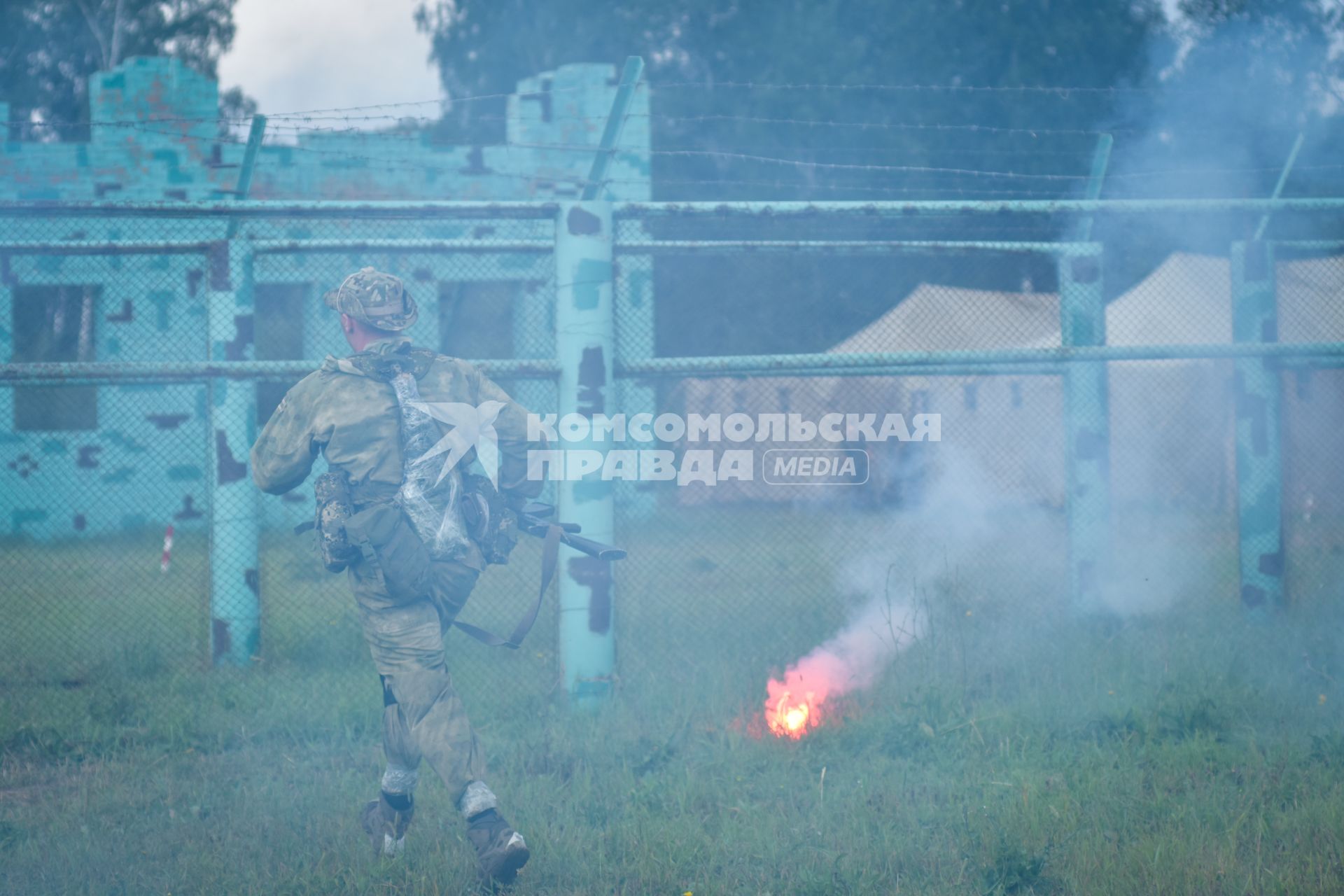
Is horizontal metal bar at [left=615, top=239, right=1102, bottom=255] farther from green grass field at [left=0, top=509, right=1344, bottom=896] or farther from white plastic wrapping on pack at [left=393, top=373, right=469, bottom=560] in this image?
white plastic wrapping on pack at [left=393, top=373, right=469, bottom=560]

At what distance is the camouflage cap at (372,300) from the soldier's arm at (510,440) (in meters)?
0.33

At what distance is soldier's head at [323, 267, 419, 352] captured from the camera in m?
3.53

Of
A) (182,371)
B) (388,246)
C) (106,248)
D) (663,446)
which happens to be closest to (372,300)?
(182,371)

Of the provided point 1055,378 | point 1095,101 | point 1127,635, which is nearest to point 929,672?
point 1127,635

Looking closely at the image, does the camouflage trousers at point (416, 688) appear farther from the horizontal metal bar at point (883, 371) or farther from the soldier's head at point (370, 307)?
the horizontal metal bar at point (883, 371)

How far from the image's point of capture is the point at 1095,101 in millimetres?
19047

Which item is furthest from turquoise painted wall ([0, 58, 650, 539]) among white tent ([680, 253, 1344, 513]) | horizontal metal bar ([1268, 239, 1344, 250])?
horizontal metal bar ([1268, 239, 1344, 250])

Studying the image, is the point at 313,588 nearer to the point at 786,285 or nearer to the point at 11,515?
the point at 11,515

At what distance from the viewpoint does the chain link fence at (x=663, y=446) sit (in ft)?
17.4

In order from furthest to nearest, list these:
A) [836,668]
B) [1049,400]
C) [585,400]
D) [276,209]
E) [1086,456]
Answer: [1049,400] → [1086,456] → [836,668] → [585,400] → [276,209]

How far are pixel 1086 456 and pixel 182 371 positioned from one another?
14.8 feet

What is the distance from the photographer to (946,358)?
5305mm

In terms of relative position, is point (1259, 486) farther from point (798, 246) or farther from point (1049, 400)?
point (1049, 400)

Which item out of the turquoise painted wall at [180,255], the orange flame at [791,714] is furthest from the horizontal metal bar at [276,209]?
the turquoise painted wall at [180,255]
